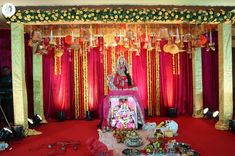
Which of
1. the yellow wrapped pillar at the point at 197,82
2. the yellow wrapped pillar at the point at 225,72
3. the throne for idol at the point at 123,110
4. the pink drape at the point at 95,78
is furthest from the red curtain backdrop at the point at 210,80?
the pink drape at the point at 95,78

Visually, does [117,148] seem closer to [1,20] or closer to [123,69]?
[123,69]

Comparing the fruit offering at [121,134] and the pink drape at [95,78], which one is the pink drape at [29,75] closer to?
the pink drape at [95,78]

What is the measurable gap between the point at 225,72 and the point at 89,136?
124 inches

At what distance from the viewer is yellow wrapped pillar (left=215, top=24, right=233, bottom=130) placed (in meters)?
5.82

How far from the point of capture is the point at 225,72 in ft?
19.2

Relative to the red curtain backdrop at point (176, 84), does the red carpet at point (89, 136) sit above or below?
below

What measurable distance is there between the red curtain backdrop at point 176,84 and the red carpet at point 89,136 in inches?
29.9

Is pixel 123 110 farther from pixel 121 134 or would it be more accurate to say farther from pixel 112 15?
pixel 112 15

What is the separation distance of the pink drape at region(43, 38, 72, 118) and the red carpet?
534 mm

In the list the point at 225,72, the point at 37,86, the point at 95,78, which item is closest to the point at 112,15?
the point at 95,78

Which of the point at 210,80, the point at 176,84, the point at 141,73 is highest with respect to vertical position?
the point at 141,73

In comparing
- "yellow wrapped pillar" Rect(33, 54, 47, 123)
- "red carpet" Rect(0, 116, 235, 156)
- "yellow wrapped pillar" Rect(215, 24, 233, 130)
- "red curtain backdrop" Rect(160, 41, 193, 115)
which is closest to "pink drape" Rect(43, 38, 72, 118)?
"yellow wrapped pillar" Rect(33, 54, 47, 123)

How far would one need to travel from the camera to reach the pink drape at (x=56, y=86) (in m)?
7.46

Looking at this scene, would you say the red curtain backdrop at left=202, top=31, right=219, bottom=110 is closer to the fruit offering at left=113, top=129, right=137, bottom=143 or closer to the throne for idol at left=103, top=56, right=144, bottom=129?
the throne for idol at left=103, top=56, right=144, bottom=129
